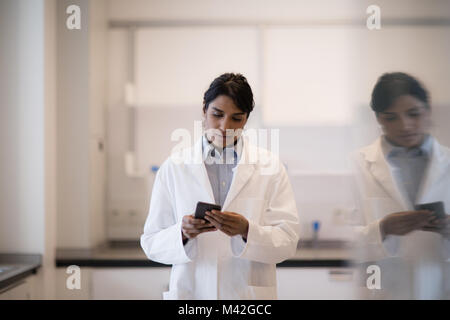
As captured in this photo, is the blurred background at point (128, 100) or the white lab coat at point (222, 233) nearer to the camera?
the white lab coat at point (222, 233)

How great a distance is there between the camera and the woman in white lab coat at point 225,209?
81 centimetres

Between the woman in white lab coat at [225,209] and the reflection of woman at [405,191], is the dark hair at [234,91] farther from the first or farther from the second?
the reflection of woman at [405,191]

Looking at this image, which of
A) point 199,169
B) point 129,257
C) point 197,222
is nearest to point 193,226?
point 197,222

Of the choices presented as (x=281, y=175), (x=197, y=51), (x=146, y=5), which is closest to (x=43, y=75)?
(x=146, y=5)

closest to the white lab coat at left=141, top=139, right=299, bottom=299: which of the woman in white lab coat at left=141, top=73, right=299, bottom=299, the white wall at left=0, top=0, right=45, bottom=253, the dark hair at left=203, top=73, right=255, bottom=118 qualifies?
the woman in white lab coat at left=141, top=73, right=299, bottom=299

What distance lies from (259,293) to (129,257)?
55 centimetres

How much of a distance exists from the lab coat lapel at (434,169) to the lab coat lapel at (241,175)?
37 centimetres

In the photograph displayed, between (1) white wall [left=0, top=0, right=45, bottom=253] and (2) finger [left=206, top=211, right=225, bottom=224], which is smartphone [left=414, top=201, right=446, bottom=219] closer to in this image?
(2) finger [left=206, top=211, right=225, bottom=224]

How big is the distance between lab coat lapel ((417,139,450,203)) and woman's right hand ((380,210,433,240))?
0.04 meters

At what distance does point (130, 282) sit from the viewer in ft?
3.99

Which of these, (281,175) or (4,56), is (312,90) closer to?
(281,175)

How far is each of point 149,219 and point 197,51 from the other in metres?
0.68

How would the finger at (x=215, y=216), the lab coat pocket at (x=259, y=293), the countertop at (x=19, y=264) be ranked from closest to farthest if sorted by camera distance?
the finger at (x=215, y=216) < the lab coat pocket at (x=259, y=293) < the countertop at (x=19, y=264)

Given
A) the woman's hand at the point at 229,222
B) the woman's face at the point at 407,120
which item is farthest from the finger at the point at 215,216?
the woman's face at the point at 407,120
